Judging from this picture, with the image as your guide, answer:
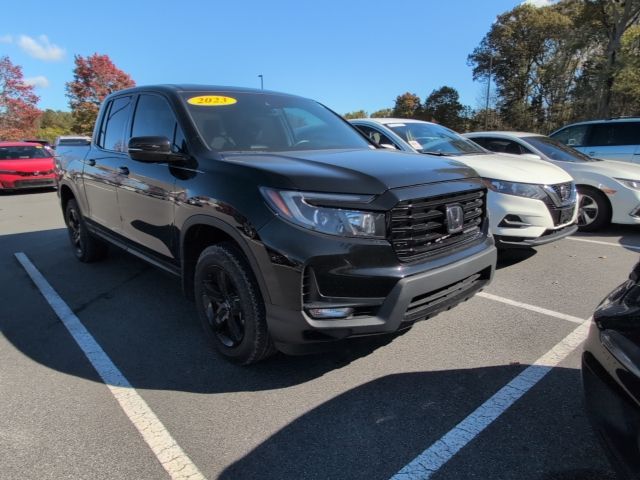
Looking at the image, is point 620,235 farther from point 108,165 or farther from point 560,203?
point 108,165

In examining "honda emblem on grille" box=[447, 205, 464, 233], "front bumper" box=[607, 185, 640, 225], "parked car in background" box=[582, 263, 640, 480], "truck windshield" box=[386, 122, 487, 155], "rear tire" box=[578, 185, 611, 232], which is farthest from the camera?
"rear tire" box=[578, 185, 611, 232]

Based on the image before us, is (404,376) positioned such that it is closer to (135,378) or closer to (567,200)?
(135,378)

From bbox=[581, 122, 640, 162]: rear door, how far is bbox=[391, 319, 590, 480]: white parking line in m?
6.95

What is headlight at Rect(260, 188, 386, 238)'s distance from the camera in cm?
244

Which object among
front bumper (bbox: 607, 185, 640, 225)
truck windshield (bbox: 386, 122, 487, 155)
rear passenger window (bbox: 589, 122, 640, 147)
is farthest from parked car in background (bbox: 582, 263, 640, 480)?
rear passenger window (bbox: 589, 122, 640, 147)

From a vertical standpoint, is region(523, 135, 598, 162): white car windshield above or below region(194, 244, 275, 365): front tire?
above

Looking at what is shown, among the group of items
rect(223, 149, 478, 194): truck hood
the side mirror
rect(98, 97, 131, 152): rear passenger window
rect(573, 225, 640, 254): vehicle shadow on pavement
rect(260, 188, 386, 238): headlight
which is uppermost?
rect(98, 97, 131, 152): rear passenger window

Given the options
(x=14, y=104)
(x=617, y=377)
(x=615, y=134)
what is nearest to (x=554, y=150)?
(x=615, y=134)

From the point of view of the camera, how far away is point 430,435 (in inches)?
93.2

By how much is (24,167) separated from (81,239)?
10476mm

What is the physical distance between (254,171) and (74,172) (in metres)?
3.57

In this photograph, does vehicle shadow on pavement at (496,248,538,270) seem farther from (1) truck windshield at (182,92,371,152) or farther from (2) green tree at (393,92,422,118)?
(2) green tree at (393,92,422,118)

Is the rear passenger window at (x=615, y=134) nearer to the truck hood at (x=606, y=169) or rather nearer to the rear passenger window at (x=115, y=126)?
the truck hood at (x=606, y=169)

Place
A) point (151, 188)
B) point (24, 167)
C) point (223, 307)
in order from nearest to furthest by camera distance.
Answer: point (223, 307) < point (151, 188) < point (24, 167)
